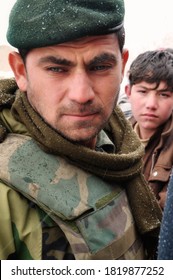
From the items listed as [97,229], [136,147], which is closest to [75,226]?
[97,229]

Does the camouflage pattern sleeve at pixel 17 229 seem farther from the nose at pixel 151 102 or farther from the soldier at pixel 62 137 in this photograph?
the nose at pixel 151 102

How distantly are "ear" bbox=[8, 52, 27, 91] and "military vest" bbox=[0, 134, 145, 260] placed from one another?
0.20 metres

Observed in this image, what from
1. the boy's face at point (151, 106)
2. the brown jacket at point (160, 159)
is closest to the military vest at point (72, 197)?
the brown jacket at point (160, 159)

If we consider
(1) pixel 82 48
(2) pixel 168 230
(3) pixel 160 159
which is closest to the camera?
(2) pixel 168 230

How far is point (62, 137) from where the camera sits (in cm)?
125

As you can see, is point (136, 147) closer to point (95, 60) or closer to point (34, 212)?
point (95, 60)

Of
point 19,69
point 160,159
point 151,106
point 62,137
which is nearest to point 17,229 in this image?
point 62,137

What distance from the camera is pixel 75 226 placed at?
115 cm

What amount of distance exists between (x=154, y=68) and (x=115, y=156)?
1.35 meters

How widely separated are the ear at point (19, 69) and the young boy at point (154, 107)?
118 centimetres

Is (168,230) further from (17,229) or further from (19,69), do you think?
(19,69)

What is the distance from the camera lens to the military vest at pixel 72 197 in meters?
1.13
